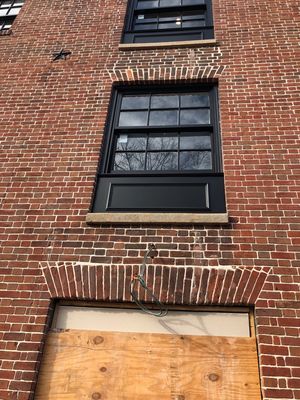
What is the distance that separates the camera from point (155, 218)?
4.48 m

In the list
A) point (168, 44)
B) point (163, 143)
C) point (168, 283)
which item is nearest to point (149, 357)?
point (168, 283)

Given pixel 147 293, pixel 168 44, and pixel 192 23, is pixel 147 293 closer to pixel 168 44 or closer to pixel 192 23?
pixel 168 44

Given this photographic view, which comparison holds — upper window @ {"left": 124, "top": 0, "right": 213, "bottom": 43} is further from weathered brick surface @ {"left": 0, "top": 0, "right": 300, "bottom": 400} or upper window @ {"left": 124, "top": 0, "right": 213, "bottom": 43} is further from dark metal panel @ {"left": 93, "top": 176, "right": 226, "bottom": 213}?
dark metal panel @ {"left": 93, "top": 176, "right": 226, "bottom": 213}

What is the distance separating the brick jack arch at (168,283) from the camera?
392cm

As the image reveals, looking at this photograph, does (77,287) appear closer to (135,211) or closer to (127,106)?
(135,211)

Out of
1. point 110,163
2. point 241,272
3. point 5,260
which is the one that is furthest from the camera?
point 110,163

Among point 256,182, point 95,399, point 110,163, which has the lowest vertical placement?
point 95,399

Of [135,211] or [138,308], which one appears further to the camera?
[135,211]

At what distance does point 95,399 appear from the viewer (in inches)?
143

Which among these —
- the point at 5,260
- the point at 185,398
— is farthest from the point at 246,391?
the point at 5,260

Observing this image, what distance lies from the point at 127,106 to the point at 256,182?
2.67 m

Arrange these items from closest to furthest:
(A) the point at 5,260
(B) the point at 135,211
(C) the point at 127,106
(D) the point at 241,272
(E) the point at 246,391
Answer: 1. (E) the point at 246,391
2. (D) the point at 241,272
3. (A) the point at 5,260
4. (B) the point at 135,211
5. (C) the point at 127,106

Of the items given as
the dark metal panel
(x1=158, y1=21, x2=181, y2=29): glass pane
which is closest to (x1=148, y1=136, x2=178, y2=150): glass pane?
the dark metal panel

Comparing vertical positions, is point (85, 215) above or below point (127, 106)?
below
